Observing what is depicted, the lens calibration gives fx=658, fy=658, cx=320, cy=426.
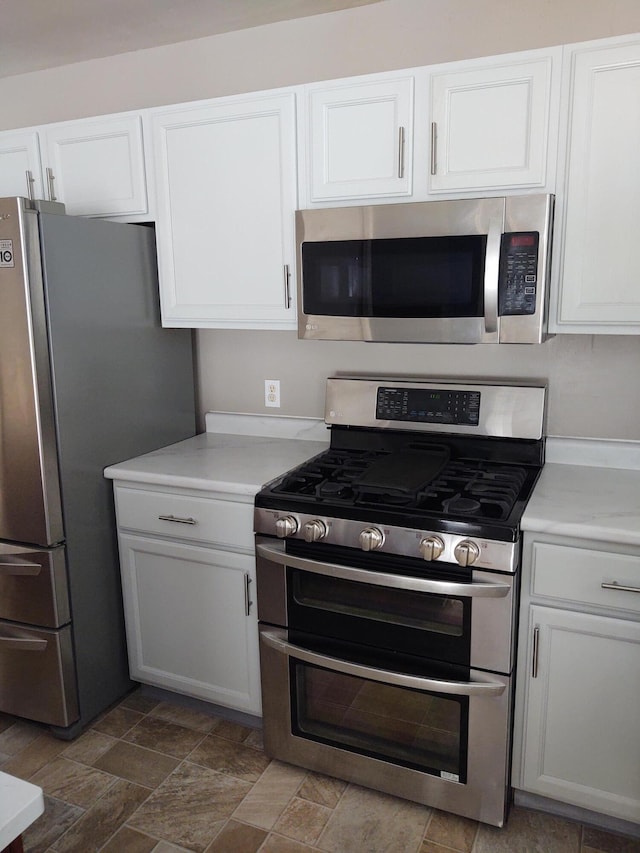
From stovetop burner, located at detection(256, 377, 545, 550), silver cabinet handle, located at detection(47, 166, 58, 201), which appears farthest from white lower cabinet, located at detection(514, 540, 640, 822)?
silver cabinet handle, located at detection(47, 166, 58, 201)

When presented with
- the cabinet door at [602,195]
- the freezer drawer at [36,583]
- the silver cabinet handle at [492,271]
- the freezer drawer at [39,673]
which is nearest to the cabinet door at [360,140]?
the silver cabinet handle at [492,271]

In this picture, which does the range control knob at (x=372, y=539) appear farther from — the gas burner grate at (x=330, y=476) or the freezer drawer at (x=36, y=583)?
the freezer drawer at (x=36, y=583)

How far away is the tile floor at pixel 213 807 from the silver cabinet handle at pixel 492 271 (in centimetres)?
140

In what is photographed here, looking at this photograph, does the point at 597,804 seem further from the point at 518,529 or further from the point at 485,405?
the point at 485,405

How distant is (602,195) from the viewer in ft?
5.80

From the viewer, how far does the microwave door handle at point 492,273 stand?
1.81 meters

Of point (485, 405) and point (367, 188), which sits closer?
point (367, 188)

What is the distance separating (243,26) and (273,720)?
2.40 m

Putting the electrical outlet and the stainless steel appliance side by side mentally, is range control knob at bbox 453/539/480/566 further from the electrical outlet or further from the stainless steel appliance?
the electrical outlet

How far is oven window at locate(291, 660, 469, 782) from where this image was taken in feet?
5.92

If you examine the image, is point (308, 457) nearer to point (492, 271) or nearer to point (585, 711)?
point (492, 271)

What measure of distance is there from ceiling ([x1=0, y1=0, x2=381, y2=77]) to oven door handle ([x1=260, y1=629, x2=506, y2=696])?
2069mm

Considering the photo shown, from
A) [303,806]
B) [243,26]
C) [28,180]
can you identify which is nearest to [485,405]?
[303,806]

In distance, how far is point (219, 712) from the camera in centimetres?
231
